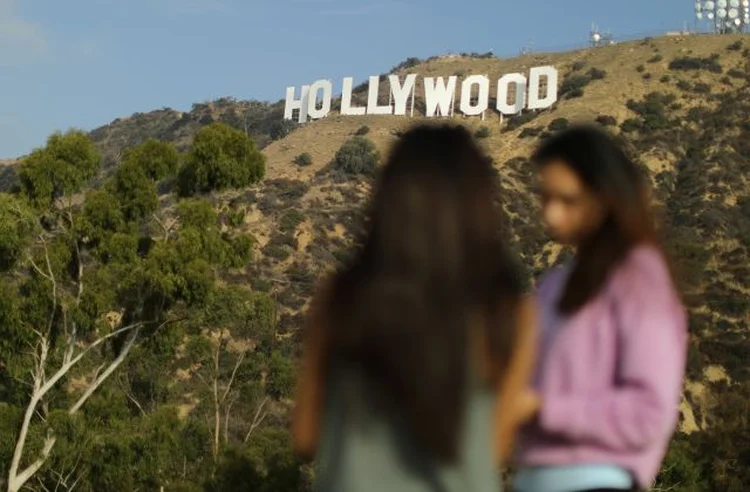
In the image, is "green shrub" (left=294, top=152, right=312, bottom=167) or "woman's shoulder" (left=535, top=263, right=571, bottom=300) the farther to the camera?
"green shrub" (left=294, top=152, right=312, bottom=167)

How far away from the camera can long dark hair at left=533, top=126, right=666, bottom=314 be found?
268cm

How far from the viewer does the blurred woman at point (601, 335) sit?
2484 mm

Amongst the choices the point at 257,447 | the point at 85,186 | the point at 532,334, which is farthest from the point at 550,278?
the point at 257,447

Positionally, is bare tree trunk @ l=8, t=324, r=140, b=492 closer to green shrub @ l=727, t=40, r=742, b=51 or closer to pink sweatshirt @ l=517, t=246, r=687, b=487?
pink sweatshirt @ l=517, t=246, r=687, b=487

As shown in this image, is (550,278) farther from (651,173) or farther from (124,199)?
(651,173)

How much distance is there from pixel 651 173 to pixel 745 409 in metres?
28.8

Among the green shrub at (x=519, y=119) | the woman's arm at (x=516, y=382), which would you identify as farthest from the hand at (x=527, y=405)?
the green shrub at (x=519, y=119)

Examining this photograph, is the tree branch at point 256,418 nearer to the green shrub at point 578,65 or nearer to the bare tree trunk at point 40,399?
the bare tree trunk at point 40,399

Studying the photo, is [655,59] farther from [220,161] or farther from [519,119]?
[220,161]

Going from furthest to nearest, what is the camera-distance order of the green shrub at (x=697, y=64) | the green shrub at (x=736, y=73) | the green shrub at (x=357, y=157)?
the green shrub at (x=697, y=64) < the green shrub at (x=736, y=73) < the green shrub at (x=357, y=157)

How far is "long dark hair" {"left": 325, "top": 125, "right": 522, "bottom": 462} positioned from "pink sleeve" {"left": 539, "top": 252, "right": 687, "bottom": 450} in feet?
1.09

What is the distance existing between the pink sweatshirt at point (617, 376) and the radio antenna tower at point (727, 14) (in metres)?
72.2

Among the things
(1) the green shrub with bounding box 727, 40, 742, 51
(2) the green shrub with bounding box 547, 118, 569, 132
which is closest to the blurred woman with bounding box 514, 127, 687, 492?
(2) the green shrub with bounding box 547, 118, 569, 132

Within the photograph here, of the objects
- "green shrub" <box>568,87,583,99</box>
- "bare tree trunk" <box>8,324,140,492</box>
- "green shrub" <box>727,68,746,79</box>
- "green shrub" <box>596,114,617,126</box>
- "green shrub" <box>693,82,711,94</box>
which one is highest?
"green shrub" <box>727,68,746,79</box>
